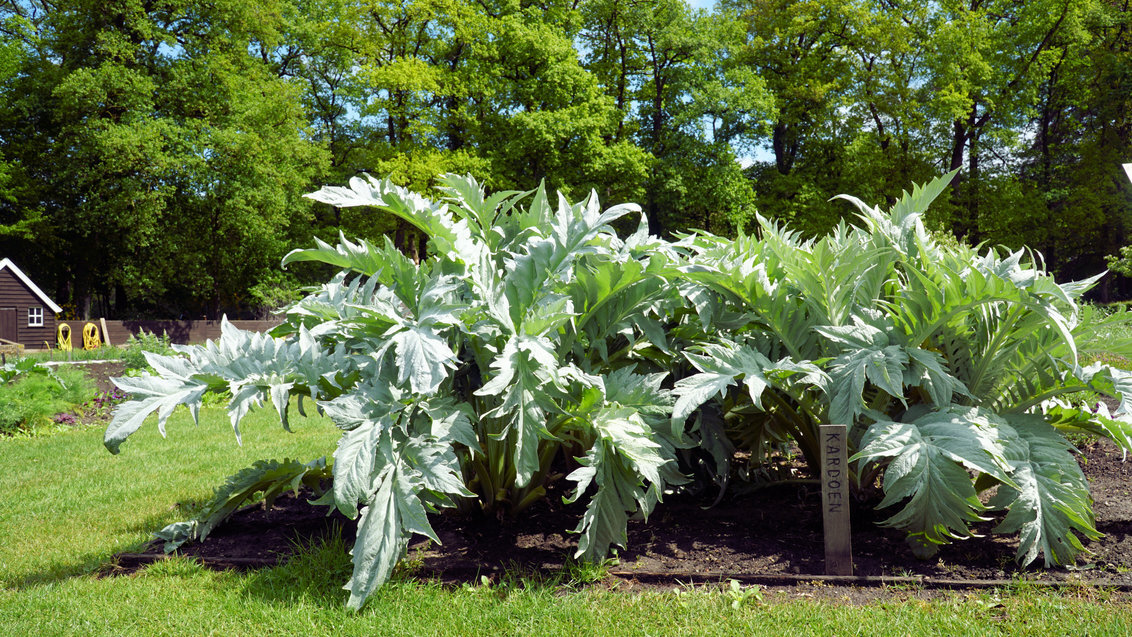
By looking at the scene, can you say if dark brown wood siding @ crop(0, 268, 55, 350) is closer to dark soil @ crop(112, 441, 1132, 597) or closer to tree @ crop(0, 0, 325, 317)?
tree @ crop(0, 0, 325, 317)

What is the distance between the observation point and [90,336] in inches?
797

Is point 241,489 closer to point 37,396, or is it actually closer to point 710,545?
point 710,545

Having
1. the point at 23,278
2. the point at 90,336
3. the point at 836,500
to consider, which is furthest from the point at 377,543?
the point at 23,278

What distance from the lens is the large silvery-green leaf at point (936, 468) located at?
2.44 m

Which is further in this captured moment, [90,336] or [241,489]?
[90,336]

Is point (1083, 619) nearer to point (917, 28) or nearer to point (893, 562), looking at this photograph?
point (893, 562)

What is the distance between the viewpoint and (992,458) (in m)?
2.46

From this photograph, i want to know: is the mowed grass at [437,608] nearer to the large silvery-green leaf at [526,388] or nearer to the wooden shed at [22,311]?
the large silvery-green leaf at [526,388]

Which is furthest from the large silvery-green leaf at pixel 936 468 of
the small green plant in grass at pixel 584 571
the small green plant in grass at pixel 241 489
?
the small green plant in grass at pixel 241 489

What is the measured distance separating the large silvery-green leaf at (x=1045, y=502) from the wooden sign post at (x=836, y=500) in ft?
1.82

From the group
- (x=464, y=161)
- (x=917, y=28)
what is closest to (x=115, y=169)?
(x=464, y=161)

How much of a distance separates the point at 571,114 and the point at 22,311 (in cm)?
1760

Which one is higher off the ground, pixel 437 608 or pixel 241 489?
pixel 241 489

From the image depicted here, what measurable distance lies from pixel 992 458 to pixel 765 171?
2616cm
